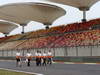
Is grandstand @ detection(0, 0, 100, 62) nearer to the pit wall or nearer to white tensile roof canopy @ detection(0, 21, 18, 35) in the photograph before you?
the pit wall

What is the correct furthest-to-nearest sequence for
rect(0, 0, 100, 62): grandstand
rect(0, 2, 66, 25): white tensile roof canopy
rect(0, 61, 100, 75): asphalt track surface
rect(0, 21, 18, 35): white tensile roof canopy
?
rect(0, 21, 18, 35): white tensile roof canopy → rect(0, 2, 66, 25): white tensile roof canopy → rect(0, 0, 100, 62): grandstand → rect(0, 61, 100, 75): asphalt track surface

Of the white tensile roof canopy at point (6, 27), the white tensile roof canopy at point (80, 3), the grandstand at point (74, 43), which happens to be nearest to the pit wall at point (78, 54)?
the grandstand at point (74, 43)

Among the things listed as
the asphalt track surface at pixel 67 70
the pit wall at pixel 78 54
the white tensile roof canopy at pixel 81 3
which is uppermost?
the white tensile roof canopy at pixel 81 3

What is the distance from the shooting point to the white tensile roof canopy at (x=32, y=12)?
70419 millimetres

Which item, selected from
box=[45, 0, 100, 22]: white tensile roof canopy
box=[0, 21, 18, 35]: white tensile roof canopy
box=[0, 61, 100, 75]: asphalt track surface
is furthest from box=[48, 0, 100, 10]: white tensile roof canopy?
box=[0, 21, 18, 35]: white tensile roof canopy

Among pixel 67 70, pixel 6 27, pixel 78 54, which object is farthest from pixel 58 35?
pixel 6 27

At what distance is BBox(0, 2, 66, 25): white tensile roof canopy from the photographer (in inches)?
2772

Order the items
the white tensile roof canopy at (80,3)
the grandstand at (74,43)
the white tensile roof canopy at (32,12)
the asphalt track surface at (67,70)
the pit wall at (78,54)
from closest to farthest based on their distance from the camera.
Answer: the asphalt track surface at (67,70) → the pit wall at (78,54) → the grandstand at (74,43) → the white tensile roof canopy at (80,3) → the white tensile roof canopy at (32,12)

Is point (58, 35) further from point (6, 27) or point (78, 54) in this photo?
point (6, 27)

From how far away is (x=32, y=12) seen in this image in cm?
7588

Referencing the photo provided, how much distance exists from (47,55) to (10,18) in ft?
175

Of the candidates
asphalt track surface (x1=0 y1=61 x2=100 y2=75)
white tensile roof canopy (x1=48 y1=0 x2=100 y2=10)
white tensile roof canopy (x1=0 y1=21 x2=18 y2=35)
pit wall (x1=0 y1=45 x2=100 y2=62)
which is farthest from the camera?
white tensile roof canopy (x1=0 y1=21 x2=18 y2=35)

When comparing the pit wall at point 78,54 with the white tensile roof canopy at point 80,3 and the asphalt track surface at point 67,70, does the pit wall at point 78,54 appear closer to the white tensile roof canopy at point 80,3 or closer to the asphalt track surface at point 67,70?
the asphalt track surface at point 67,70

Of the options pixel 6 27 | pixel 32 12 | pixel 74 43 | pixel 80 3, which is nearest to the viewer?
pixel 74 43
